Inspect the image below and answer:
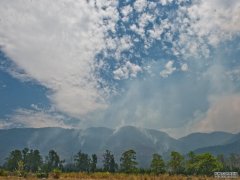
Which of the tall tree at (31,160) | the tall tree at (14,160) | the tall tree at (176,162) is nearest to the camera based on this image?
the tall tree at (176,162)

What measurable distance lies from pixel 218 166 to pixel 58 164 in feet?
206

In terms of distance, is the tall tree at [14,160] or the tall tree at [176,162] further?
the tall tree at [14,160]

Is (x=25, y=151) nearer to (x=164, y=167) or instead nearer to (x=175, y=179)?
(x=164, y=167)

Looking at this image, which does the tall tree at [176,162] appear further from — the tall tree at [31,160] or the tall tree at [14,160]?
the tall tree at [31,160]

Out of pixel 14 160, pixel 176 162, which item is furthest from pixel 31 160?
pixel 176 162

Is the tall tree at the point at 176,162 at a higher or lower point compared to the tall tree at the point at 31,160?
lower

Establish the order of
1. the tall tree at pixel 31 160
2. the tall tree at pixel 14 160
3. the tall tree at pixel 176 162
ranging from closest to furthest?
1. the tall tree at pixel 176 162
2. the tall tree at pixel 14 160
3. the tall tree at pixel 31 160

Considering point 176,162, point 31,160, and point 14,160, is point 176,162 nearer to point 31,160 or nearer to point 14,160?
point 14,160

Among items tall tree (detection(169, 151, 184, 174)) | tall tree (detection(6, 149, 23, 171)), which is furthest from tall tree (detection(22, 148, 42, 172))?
tall tree (detection(169, 151, 184, 174))

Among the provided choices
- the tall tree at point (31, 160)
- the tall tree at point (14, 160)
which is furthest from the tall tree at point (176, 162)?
the tall tree at point (31, 160)

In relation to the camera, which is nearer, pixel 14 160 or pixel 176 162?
pixel 176 162

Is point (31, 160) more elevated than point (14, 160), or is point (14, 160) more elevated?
point (31, 160)

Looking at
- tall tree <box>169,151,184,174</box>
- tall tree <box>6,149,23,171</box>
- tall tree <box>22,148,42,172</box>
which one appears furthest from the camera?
tall tree <box>22,148,42,172</box>

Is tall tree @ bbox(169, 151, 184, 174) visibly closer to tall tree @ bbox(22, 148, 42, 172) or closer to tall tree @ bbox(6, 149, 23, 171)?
tall tree @ bbox(6, 149, 23, 171)
